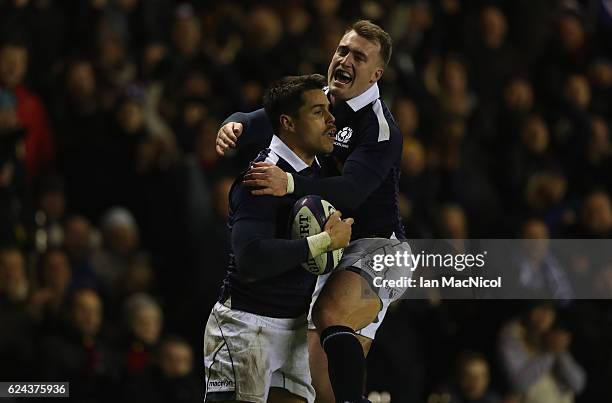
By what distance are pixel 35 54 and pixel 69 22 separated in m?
0.41

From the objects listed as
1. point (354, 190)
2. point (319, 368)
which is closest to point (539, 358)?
point (319, 368)

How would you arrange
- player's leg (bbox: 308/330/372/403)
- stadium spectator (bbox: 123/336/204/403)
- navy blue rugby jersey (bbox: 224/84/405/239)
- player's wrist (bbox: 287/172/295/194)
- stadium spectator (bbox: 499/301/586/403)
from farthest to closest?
1. stadium spectator (bbox: 499/301/586/403)
2. stadium spectator (bbox: 123/336/204/403)
3. player's leg (bbox: 308/330/372/403)
4. navy blue rugby jersey (bbox: 224/84/405/239)
5. player's wrist (bbox: 287/172/295/194)

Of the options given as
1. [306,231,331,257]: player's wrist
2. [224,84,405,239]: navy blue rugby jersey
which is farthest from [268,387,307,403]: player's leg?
[224,84,405,239]: navy blue rugby jersey

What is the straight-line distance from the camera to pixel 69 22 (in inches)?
401

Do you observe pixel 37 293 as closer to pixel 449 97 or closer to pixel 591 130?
pixel 449 97

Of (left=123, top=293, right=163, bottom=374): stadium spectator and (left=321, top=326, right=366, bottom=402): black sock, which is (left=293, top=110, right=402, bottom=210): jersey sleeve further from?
(left=123, top=293, right=163, bottom=374): stadium spectator

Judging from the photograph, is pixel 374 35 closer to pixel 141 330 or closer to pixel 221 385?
pixel 221 385

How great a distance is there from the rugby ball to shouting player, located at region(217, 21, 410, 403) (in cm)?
5

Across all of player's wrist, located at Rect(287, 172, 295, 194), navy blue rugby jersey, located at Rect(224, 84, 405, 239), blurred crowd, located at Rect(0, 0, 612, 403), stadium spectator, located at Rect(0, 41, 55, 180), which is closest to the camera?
player's wrist, located at Rect(287, 172, 295, 194)

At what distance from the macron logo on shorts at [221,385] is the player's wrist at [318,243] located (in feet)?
2.30

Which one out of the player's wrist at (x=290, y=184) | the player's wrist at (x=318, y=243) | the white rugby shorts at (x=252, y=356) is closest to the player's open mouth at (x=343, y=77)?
the player's wrist at (x=290, y=184)

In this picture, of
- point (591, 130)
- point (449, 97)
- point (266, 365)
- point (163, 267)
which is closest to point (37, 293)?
point (163, 267)

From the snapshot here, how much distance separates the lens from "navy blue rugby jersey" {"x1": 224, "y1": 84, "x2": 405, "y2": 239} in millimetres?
6465

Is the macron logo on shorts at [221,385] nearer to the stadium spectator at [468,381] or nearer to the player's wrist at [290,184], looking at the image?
the player's wrist at [290,184]
